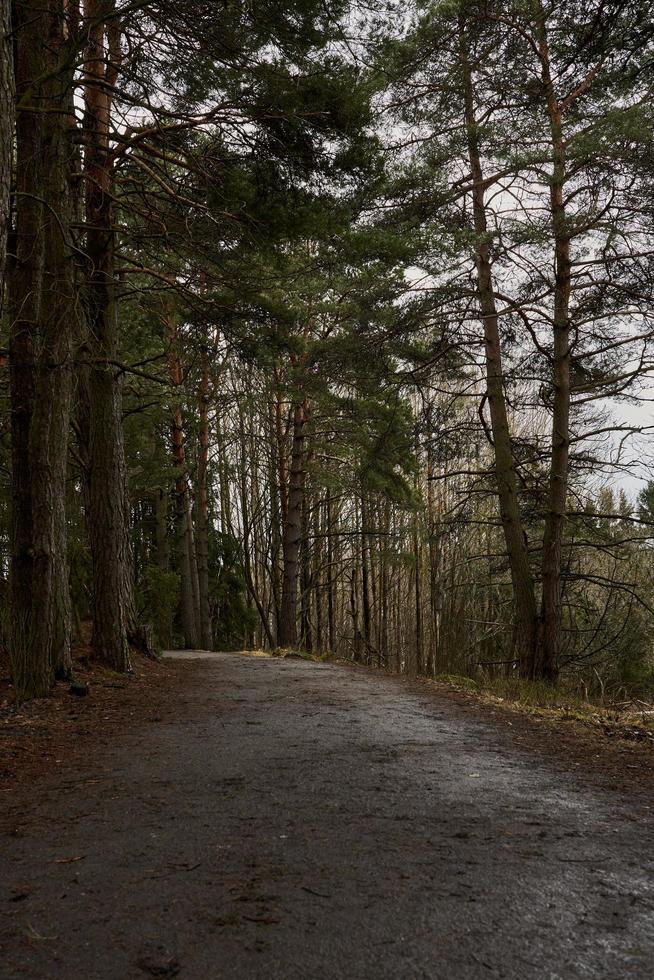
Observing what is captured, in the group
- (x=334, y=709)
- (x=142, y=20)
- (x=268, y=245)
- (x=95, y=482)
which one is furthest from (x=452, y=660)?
(x=142, y=20)

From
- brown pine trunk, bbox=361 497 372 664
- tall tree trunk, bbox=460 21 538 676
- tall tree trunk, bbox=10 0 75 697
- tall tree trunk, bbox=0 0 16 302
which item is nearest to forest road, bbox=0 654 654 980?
tall tree trunk, bbox=10 0 75 697

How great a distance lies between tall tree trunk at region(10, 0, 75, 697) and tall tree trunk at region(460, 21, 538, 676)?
19.4 feet

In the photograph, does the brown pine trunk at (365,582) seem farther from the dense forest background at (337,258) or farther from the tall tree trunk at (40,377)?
the tall tree trunk at (40,377)

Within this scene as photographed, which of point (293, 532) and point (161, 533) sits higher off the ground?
point (161, 533)

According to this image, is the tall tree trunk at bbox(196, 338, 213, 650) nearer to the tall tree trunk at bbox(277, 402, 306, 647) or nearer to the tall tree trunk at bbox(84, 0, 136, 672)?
the tall tree trunk at bbox(277, 402, 306, 647)

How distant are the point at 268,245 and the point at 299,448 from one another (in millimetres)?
9581

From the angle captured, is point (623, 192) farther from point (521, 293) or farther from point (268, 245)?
point (268, 245)

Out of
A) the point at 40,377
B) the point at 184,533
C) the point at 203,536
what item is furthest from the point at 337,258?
the point at 203,536

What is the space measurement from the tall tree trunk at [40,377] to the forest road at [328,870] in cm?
242

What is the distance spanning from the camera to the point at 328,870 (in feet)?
8.48

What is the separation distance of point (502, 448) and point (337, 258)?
12.9ft

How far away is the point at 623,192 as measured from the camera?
980 cm

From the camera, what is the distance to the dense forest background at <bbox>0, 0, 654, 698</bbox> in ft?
23.1

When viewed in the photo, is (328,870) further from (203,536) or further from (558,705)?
(203,536)
